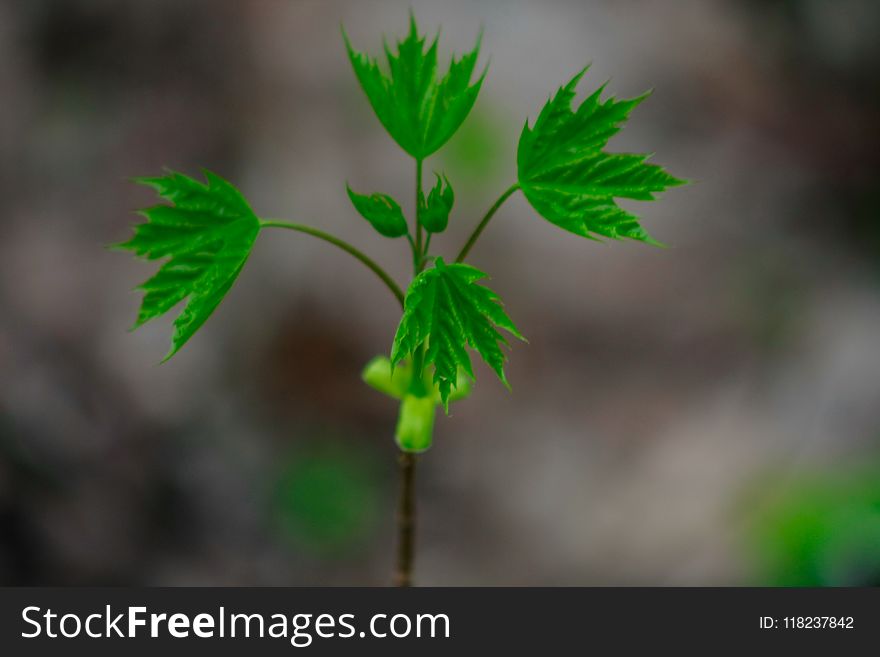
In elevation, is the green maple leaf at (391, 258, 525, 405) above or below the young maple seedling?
below

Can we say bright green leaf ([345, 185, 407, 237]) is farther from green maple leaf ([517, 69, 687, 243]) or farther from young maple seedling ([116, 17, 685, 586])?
green maple leaf ([517, 69, 687, 243])

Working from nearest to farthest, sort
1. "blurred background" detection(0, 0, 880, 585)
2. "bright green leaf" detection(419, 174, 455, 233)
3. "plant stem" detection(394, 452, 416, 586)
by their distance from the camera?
"bright green leaf" detection(419, 174, 455, 233)
"plant stem" detection(394, 452, 416, 586)
"blurred background" detection(0, 0, 880, 585)

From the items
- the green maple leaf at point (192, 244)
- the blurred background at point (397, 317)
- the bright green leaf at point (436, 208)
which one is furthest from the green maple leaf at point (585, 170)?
the blurred background at point (397, 317)

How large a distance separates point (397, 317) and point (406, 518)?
1.26 meters

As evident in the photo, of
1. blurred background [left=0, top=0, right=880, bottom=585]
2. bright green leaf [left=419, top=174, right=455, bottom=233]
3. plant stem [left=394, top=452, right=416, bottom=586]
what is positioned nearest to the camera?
bright green leaf [left=419, top=174, right=455, bottom=233]

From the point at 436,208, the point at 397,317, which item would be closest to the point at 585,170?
the point at 436,208

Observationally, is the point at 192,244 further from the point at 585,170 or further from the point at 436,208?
the point at 585,170

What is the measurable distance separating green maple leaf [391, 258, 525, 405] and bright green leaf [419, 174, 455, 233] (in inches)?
1.6

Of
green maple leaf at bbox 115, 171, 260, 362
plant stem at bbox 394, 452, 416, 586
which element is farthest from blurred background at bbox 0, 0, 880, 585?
green maple leaf at bbox 115, 171, 260, 362

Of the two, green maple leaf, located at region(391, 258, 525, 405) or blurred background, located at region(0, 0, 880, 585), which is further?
blurred background, located at region(0, 0, 880, 585)

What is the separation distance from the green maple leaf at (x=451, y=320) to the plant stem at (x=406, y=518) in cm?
29

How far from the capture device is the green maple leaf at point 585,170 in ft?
3.01

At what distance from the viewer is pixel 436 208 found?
0.91 metres

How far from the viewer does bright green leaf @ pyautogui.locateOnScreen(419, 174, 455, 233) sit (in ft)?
2.96
